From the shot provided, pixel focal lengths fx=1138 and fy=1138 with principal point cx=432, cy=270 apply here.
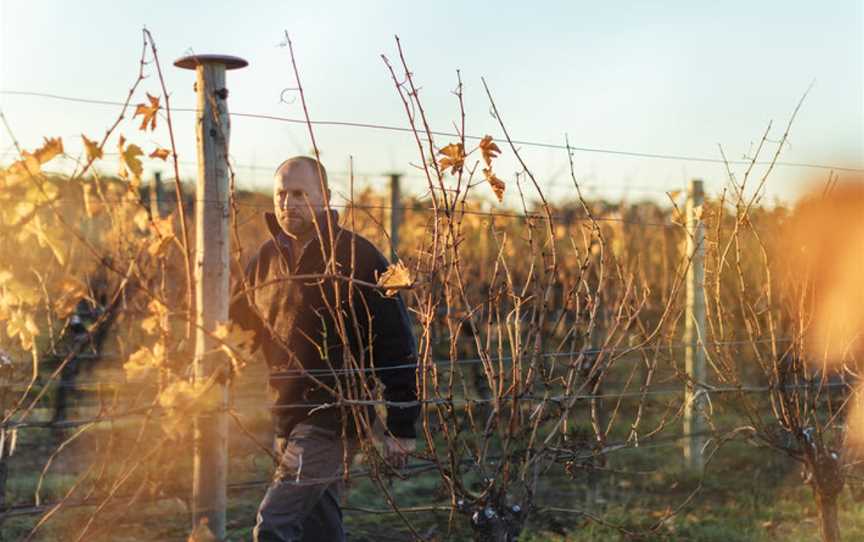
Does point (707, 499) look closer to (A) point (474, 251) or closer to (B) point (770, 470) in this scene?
(B) point (770, 470)

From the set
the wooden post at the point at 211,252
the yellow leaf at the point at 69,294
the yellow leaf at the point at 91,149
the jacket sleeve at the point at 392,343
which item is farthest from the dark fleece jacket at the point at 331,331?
the yellow leaf at the point at 91,149

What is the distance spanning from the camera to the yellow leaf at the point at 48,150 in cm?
278

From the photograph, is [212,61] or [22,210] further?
[212,61]

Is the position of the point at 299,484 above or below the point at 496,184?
below

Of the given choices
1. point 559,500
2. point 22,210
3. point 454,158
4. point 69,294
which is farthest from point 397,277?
point 559,500

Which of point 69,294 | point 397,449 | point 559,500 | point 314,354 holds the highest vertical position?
point 69,294

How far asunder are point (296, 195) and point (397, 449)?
3.31 ft

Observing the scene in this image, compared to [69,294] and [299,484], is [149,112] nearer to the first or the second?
[69,294]

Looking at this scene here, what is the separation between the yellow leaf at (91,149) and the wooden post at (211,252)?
88cm

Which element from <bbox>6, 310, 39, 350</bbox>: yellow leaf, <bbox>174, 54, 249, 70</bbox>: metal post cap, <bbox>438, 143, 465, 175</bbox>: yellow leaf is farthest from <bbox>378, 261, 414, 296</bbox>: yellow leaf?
<bbox>174, 54, 249, 70</bbox>: metal post cap

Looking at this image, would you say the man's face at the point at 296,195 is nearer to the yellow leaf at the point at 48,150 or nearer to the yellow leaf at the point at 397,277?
the yellow leaf at the point at 397,277

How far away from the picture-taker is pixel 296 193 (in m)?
4.15

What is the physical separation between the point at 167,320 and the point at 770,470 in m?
5.43

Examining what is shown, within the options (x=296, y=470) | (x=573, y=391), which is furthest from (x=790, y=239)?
(x=296, y=470)
